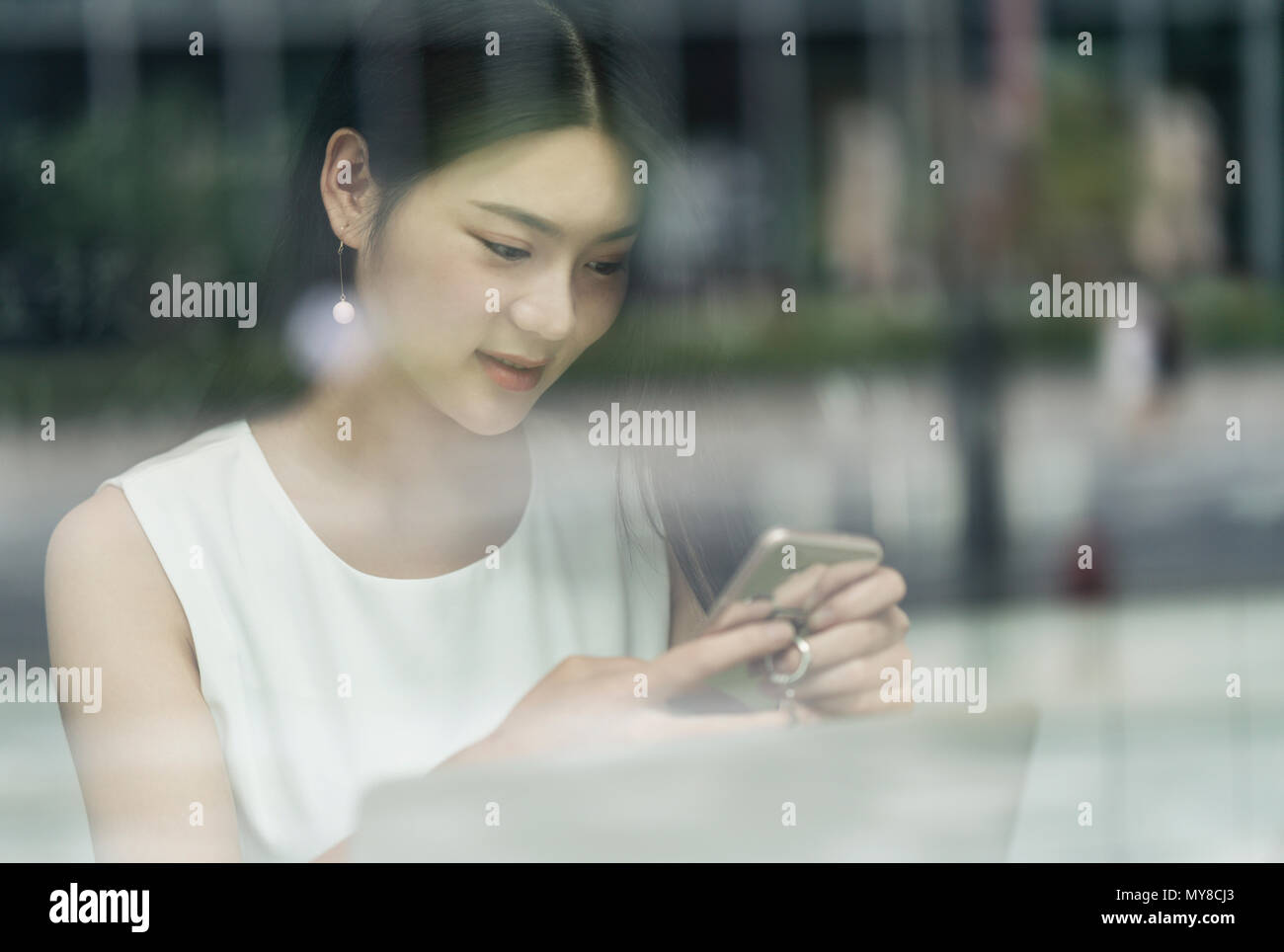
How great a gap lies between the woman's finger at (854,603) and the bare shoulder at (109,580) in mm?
682

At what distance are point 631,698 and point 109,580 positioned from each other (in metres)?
0.57

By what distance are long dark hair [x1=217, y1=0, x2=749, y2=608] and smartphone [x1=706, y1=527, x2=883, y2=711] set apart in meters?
0.29

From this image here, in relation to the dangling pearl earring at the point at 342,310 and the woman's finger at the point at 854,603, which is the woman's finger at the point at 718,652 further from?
the dangling pearl earring at the point at 342,310

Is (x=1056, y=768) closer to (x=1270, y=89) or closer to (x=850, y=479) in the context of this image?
(x=850, y=479)

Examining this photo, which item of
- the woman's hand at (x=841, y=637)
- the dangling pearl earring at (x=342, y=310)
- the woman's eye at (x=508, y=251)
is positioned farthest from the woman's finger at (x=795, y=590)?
the dangling pearl earring at (x=342, y=310)

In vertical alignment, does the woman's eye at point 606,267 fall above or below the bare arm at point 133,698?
above

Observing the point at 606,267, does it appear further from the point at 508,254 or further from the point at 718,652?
the point at 718,652

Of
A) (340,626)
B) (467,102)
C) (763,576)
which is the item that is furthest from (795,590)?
(467,102)

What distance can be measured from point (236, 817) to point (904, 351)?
2802 mm

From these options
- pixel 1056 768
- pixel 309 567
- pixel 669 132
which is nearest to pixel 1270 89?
pixel 1056 768

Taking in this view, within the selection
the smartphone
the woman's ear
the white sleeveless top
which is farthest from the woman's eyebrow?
the smartphone

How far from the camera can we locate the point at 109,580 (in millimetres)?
1339

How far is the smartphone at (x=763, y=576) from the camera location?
53.5 inches

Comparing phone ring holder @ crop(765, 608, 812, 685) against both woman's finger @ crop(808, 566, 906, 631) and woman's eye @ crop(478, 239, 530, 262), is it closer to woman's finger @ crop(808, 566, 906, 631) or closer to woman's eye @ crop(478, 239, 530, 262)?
woman's finger @ crop(808, 566, 906, 631)
